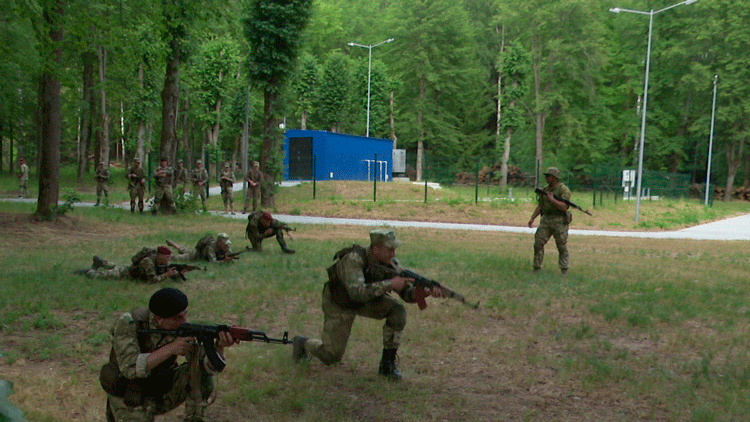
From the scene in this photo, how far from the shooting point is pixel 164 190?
1973 cm

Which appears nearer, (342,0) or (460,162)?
(460,162)

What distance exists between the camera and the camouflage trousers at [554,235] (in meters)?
10.6

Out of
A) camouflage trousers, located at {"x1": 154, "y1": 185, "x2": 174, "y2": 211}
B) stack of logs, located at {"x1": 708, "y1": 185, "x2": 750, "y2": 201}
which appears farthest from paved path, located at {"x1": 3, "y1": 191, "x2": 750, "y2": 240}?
stack of logs, located at {"x1": 708, "y1": 185, "x2": 750, "y2": 201}

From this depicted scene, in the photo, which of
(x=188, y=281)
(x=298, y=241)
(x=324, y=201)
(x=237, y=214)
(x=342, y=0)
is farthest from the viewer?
(x=342, y=0)

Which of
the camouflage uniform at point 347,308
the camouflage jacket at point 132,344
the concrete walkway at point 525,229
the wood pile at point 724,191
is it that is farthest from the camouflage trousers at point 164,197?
the wood pile at point 724,191

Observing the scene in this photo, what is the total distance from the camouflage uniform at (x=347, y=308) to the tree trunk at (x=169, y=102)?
52.4 feet

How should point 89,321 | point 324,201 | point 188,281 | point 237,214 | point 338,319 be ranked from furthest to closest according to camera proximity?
point 324,201 < point 237,214 < point 188,281 < point 89,321 < point 338,319

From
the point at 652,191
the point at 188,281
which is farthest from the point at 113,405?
the point at 652,191

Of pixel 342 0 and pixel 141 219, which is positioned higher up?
pixel 342 0

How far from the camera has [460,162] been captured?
168 feet

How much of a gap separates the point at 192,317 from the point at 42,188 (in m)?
9.70

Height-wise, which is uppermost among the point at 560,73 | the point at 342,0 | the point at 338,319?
the point at 342,0

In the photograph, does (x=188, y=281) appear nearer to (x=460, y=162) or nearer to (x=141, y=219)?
(x=141, y=219)

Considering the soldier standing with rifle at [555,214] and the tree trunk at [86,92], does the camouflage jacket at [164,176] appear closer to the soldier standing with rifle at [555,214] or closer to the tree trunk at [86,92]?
the soldier standing with rifle at [555,214]
